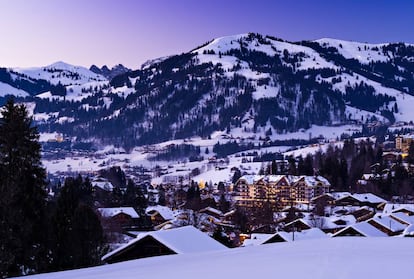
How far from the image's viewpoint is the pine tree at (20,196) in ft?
46.4

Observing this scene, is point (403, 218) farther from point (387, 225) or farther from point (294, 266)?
point (294, 266)

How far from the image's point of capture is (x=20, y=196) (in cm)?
1554

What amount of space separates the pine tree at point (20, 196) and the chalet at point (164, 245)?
2174 millimetres

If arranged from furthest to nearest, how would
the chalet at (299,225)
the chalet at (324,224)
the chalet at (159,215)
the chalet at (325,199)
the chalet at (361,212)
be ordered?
the chalet at (325,199), the chalet at (159,215), the chalet at (361,212), the chalet at (324,224), the chalet at (299,225)

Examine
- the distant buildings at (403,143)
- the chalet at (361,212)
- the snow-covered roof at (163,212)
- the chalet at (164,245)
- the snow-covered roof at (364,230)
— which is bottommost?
the chalet at (361,212)

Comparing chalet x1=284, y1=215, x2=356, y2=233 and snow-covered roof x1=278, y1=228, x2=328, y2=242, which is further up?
snow-covered roof x1=278, y1=228, x2=328, y2=242

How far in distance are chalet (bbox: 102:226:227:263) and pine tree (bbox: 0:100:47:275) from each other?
7.13 ft

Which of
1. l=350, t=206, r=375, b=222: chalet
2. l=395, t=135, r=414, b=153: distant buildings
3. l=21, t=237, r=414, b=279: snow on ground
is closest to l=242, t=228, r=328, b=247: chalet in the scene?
l=21, t=237, r=414, b=279: snow on ground

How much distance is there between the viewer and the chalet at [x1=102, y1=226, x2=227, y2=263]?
14883mm

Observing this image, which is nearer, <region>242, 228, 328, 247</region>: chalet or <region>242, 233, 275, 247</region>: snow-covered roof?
<region>242, 228, 328, 247</region>: chalet

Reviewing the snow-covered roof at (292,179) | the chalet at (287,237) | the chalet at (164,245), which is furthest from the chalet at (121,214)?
the chalet at (164,245)

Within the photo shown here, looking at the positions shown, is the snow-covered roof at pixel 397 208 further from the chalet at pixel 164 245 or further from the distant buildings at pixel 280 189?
the chalet at pixel 164 245

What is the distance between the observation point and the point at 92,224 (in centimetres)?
1538

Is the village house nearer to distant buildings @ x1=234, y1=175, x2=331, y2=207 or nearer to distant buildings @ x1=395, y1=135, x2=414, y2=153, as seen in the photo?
distant buildings @ x1=234, y1=175, x2=331, y2=207
